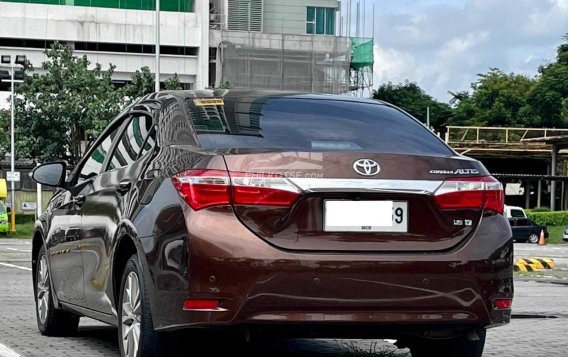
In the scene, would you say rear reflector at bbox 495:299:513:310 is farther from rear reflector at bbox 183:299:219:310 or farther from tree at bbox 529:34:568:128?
tree at bbox 529:34:568:128

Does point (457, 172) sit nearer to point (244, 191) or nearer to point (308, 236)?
point (308, 236)

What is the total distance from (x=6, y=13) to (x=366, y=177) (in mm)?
84432

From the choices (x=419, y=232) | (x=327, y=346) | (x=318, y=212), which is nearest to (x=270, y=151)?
(x=318, y=212)

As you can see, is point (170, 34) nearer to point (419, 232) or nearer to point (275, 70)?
point (275, 70)

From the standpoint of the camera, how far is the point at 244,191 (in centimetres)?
586

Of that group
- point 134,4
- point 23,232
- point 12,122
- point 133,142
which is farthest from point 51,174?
point 134,4

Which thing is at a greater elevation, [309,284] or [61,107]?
[61,107]

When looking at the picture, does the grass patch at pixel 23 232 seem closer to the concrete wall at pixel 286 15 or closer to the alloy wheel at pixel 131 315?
the concrete wall at pixel 286 15

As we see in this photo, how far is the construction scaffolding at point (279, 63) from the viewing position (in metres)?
87.6

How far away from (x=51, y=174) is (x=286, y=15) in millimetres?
85903

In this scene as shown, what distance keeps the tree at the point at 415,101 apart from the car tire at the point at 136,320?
112833 mm

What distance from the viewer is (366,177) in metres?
5.96

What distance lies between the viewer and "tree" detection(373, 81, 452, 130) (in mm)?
123875

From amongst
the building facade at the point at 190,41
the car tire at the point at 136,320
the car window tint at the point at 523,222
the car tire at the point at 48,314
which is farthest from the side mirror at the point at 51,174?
the building facade at the point at 190,41
